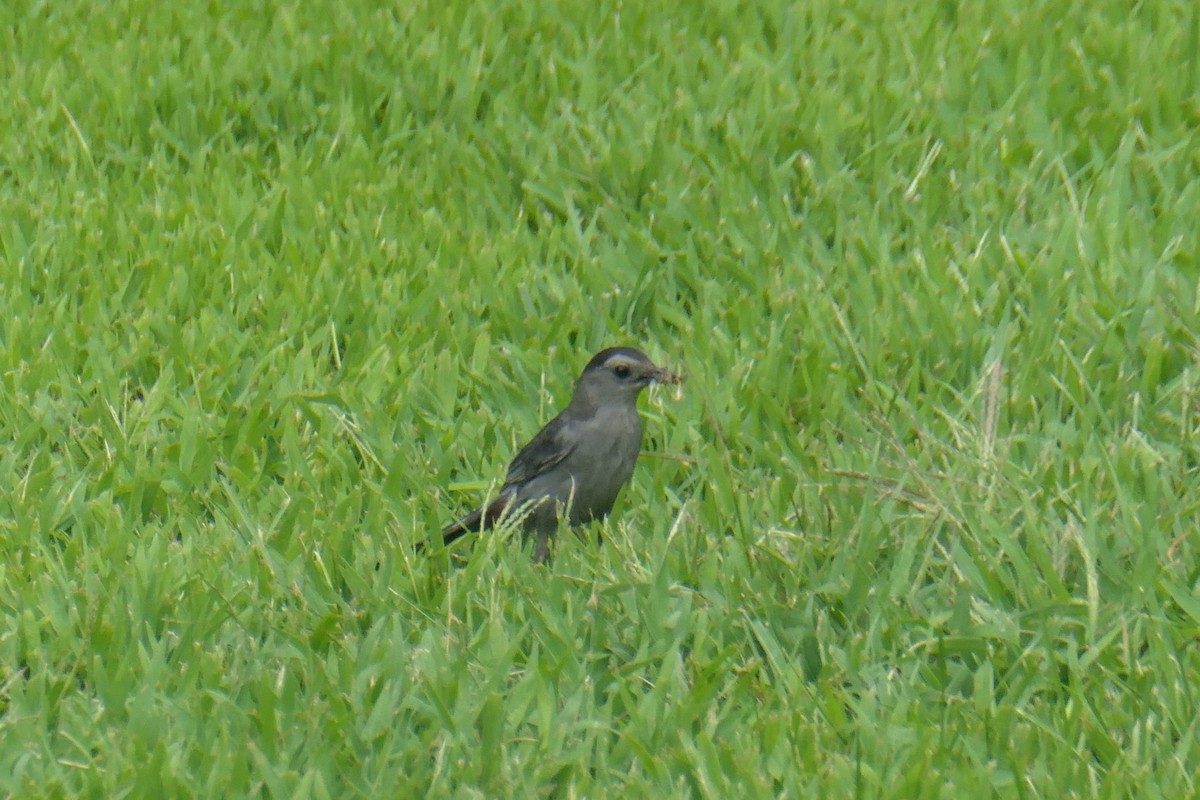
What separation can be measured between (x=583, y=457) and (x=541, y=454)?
0.17 metres

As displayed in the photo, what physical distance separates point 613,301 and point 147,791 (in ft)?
9.42

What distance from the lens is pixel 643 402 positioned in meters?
5.73

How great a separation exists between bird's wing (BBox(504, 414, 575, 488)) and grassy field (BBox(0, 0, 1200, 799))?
161 millimetres

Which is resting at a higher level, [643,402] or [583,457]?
[583,457]

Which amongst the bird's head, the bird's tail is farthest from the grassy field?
the bird's head

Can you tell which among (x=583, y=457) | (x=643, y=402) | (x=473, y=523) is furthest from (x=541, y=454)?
(x=643, y=402)

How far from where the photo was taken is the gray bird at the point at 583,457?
505cm

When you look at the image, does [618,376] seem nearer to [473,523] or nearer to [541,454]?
[541,454]

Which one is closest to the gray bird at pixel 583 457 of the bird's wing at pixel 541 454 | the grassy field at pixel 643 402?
the bird's wing at pixel 541 454

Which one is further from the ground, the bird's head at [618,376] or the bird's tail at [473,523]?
the bird's head at [618,376]

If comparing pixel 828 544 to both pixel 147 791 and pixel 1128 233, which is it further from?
pixel 1128 233

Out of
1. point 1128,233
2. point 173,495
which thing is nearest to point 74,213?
point 173,495

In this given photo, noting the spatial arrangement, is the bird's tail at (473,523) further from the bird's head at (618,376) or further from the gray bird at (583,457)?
the bird's head at (618,376)

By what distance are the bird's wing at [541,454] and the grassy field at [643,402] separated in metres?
0.16
